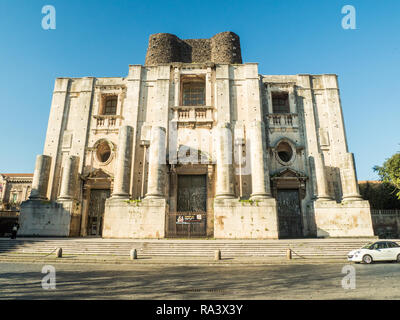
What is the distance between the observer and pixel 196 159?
2133 centimetres

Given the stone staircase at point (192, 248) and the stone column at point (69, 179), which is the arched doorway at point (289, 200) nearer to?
the stone staircase at point (192, 248)

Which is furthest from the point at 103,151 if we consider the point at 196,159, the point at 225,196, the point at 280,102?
the point at 280,102

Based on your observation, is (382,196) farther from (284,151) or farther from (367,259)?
(367,259)

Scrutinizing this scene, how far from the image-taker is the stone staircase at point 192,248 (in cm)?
1379

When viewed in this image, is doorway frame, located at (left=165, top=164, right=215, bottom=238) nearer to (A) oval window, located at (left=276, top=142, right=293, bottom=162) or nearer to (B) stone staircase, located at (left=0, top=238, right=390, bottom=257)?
(B) stone staircase, located at (left=0, top=238, right=390, bottom=257)

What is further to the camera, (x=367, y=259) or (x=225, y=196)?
(x=225, y=196)

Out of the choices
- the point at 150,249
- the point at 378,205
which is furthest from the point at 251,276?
the point at 378,205

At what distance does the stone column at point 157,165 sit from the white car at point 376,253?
12138mm

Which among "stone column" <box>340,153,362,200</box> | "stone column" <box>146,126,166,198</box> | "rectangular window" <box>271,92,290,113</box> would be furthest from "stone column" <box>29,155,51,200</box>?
"stone column" <box>340,153,362,200</box>

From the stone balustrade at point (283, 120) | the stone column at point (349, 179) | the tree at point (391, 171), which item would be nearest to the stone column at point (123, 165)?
the stone balustrade at point (283, 120)

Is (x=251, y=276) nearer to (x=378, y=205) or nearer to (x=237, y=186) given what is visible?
(x=237, y=186)

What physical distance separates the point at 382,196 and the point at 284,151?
65.3ft

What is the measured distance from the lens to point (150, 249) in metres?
14.1

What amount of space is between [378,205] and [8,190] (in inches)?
2257
